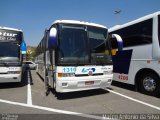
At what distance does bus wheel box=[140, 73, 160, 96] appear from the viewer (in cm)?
753

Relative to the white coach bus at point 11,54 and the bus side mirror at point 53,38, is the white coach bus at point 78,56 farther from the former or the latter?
the white coach bus at point 11,54

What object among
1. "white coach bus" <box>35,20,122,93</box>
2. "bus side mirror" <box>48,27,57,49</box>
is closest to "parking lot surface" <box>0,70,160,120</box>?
"white coach bus" <box>35,20,122,93</box>

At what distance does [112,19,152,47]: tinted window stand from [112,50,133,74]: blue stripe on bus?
42 cm

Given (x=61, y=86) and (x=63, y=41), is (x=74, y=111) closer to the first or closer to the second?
(x=61, y=86)

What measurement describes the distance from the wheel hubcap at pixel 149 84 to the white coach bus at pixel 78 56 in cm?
150

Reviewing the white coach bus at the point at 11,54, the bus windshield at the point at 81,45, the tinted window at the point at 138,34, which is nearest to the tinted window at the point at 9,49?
the white coach bus at the point at 11,54

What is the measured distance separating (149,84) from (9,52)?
6735 mm

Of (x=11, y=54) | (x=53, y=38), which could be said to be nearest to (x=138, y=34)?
(x=53, y=38)

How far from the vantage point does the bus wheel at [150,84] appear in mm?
7531

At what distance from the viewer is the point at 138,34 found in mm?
8523

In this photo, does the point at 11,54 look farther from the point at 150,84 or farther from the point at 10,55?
the point at 150,84

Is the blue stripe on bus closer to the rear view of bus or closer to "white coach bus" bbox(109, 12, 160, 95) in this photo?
"white coach bus" bbox(109, 12, 160, 95)

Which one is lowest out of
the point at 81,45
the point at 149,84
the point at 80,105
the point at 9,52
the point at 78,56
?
the point at 80,105

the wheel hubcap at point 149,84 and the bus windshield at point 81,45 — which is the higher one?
the bus windshield at point 81,45
